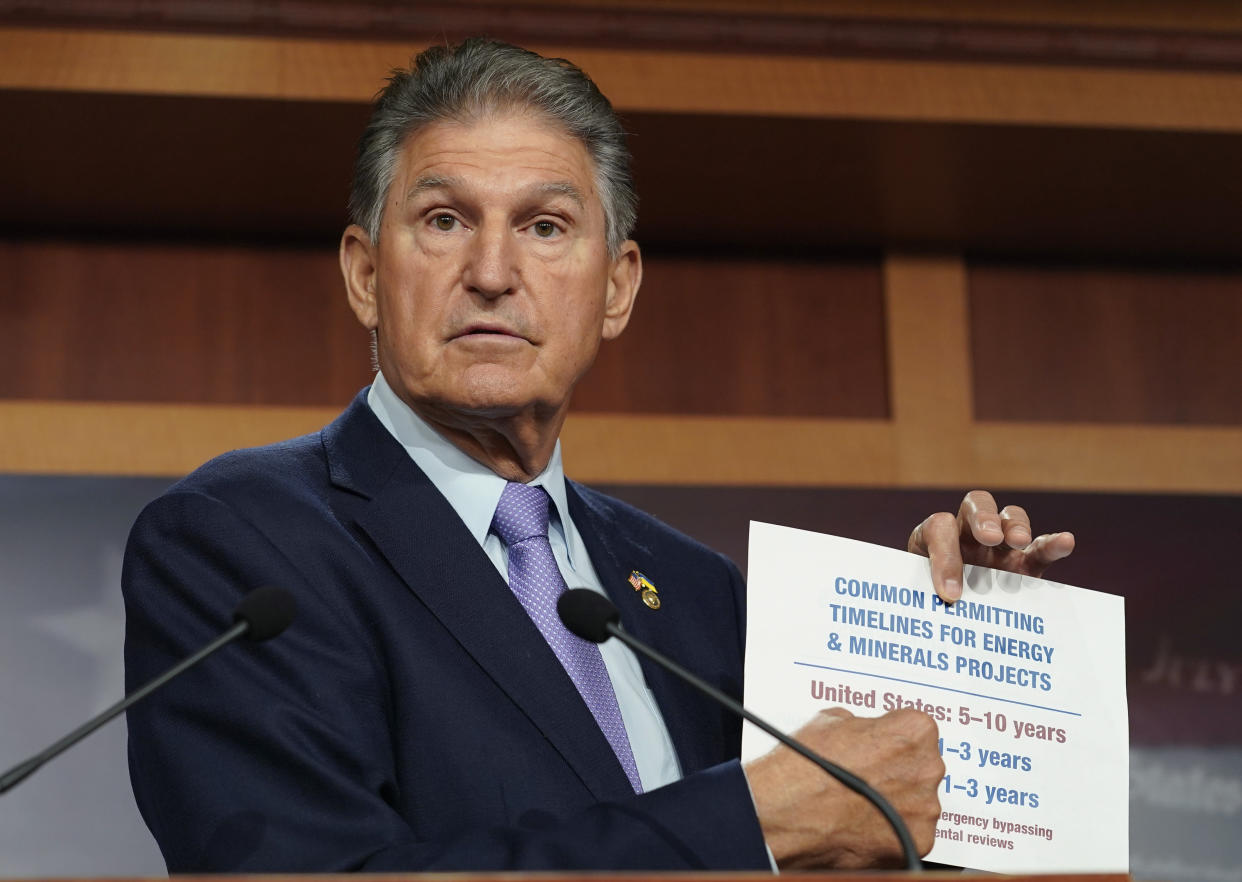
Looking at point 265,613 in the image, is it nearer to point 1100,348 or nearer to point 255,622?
point 255,622

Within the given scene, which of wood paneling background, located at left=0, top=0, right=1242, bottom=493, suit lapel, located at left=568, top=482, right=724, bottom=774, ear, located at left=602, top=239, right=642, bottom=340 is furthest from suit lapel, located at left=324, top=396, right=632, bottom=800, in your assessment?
wood paneling background, located at left=0, top=0, right=1242, bottom=493

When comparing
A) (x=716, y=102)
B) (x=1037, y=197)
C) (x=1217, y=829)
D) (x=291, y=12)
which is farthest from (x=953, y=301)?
(x=291, y=12)

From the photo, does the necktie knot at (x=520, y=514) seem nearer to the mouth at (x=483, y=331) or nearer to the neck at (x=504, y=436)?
the neck at (x=504, y=436)

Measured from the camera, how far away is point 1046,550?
1.85 m

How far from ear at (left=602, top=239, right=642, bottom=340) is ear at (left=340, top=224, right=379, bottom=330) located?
33cm

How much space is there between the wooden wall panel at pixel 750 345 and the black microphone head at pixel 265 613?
6.35 feet

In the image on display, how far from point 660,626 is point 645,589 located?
0.23 feet

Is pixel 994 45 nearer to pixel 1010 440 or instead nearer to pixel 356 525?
pixel 1010 440

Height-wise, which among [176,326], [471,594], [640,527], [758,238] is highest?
[758,238]

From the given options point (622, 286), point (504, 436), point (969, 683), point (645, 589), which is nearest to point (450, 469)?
point (504, 436)

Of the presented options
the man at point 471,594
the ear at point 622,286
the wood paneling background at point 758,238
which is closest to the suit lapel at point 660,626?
the man at point 471,594

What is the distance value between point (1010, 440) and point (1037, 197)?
50cm

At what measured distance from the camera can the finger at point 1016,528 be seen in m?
1.76

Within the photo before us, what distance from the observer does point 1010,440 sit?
320cm
